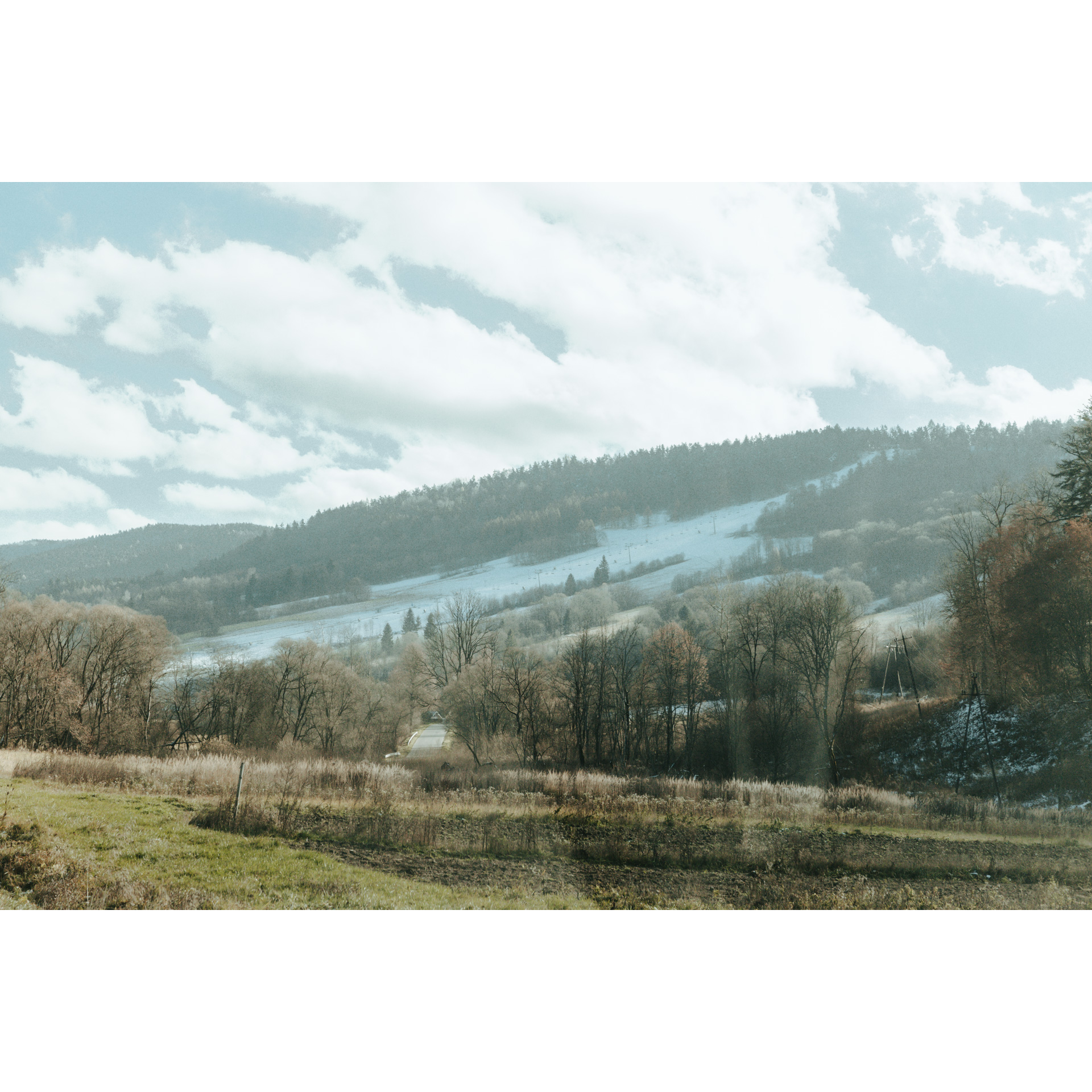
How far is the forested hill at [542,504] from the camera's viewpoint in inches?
868

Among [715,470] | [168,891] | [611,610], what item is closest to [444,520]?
[611,610]

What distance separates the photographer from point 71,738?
10102 millimetres

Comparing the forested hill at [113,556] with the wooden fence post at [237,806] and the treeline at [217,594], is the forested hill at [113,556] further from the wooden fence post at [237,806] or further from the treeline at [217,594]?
the wooden fence post at [237,806]

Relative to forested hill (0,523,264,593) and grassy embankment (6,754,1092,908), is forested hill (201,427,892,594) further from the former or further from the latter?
grassy embankment (6,754,1092,908)

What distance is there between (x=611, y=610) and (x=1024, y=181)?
22.5m

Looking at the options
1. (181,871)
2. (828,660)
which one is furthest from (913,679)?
(181,871)

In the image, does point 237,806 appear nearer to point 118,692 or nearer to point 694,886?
point 118,692

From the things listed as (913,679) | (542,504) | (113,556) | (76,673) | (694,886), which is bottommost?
(694,886)

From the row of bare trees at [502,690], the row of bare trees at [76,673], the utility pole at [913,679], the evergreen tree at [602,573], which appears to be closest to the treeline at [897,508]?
the utility pole at [913,679]

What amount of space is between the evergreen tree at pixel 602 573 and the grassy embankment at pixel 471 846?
26.6m

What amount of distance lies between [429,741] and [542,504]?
771 inches

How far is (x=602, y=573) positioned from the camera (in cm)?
3803

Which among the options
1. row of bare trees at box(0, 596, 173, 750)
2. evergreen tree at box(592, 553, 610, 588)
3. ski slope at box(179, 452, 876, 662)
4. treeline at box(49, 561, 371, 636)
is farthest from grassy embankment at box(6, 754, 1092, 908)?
evergreen tree at box(592, 553, 610, 588)

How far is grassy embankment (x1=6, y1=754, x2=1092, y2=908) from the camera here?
20.5ft
